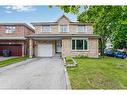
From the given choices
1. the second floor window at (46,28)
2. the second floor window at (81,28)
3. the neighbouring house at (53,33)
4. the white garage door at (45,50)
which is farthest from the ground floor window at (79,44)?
the second floor window at (46,28)

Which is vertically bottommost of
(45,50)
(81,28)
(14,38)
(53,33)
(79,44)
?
(45,50)

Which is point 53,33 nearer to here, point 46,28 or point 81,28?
point 46,28

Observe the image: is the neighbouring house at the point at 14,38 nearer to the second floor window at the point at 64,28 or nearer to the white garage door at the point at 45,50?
the white garage door at the point at 45,50

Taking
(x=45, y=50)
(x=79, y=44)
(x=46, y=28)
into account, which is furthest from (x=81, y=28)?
(x=45, y=50)

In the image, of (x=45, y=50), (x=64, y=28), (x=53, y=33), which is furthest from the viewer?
(x=45, y=50)

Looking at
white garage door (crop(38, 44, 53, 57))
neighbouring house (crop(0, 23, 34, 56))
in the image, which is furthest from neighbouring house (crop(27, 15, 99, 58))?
neighbouring house (crop(0, 23, 34, 56))

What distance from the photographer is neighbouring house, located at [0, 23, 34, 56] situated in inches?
1564

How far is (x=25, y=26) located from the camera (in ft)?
138

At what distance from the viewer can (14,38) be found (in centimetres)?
3947

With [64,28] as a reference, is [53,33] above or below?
below

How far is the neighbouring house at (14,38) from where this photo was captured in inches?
1564

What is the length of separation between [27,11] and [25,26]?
2.50 metres

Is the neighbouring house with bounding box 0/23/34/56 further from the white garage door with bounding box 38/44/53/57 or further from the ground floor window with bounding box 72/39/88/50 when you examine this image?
the ground floor window with bounding box 72/39/88/50
